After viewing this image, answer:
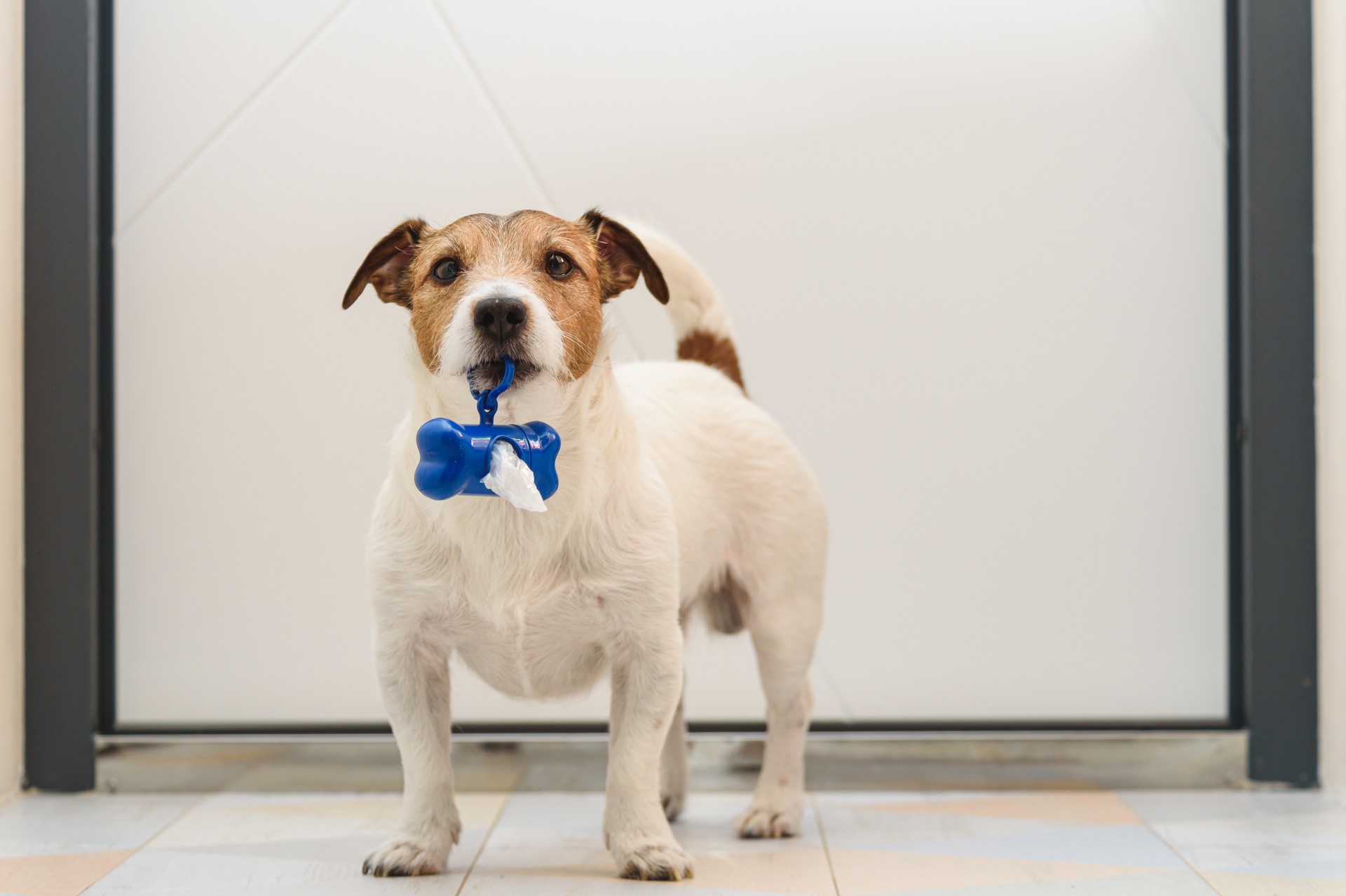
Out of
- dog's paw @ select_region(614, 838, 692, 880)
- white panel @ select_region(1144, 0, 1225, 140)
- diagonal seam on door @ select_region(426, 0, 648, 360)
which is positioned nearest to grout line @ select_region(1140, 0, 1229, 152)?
white panel @ select_region(1144, 0, 1225, 140)

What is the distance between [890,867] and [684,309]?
3.88 feet

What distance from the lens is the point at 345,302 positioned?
1851 mm

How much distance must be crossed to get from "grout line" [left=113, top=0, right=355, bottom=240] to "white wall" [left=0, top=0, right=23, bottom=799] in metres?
0.25

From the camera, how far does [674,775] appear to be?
239cm

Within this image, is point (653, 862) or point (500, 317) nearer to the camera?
point (500, 317)

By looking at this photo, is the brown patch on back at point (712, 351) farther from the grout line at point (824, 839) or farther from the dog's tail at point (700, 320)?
the grout line at point (824, 839)

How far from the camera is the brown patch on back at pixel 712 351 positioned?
247 cm

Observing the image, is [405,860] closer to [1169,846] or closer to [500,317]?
[500,317]

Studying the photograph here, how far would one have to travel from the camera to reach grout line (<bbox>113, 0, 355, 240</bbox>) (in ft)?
9.02

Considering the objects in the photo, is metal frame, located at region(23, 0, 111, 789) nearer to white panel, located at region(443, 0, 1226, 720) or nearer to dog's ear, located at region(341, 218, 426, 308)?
white panel, located at region(443, 0, 1226, 720)

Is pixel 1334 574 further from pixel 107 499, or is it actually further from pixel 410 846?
pixel 107 499

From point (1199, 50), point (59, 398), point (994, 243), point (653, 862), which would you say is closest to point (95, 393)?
point (59, 398)

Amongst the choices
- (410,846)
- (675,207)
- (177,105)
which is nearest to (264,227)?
(177,105)

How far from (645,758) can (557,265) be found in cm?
82
